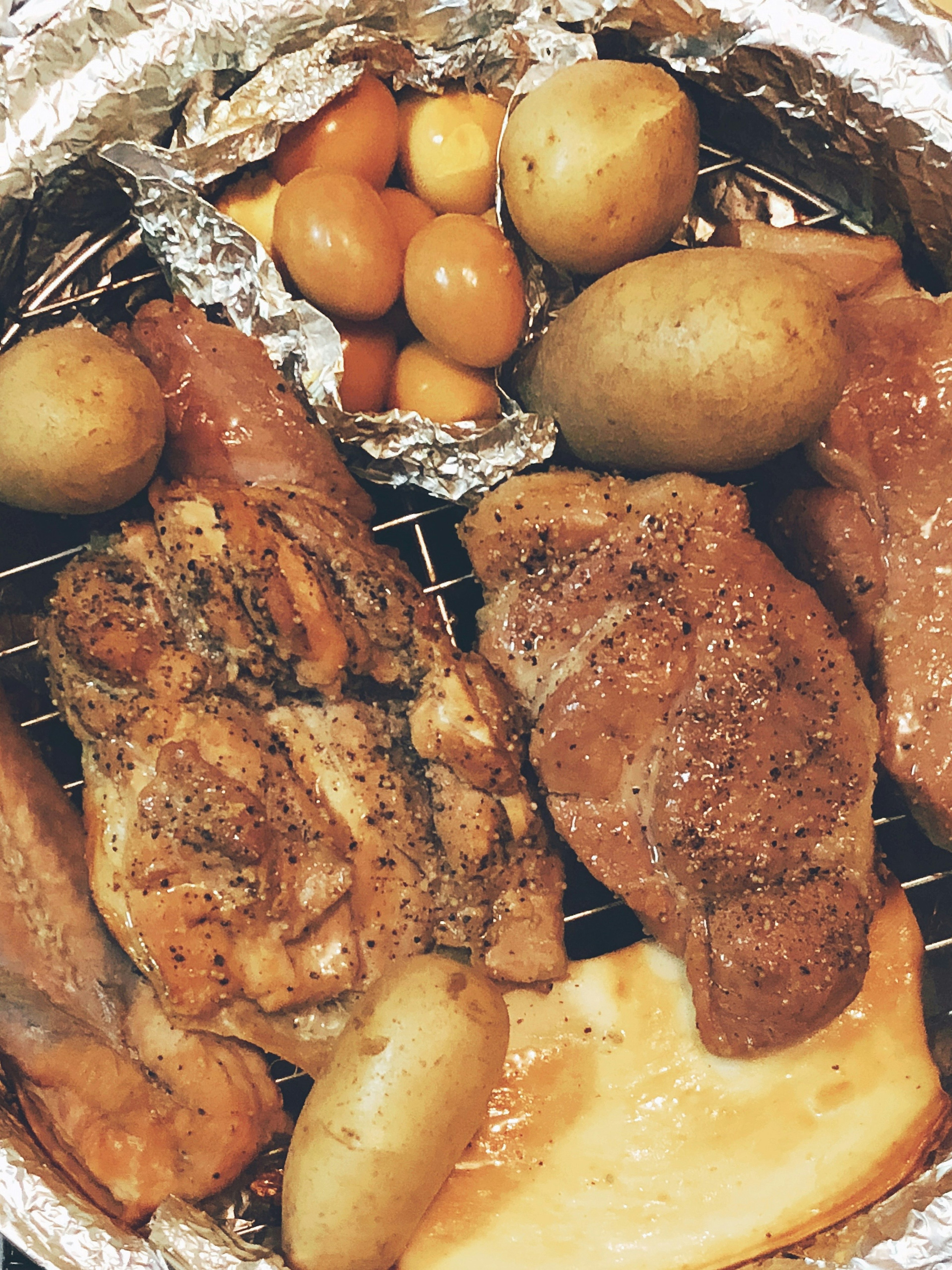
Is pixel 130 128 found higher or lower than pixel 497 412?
higher

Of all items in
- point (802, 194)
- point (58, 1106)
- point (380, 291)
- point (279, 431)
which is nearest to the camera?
point (58, 1106)

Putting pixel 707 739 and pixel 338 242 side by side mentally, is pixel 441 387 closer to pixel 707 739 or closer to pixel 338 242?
pixel 338 242

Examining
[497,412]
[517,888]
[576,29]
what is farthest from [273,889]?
[576,29]

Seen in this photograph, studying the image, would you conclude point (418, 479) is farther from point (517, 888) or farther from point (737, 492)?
point (517, 888)

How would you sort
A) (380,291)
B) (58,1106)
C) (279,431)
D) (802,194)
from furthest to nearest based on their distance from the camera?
(802,194) → (279,431) → (380,291) → (58,1106)

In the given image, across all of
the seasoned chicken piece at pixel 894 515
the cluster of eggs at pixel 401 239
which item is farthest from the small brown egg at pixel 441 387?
the seasoned chicken piece at pixel 894 515

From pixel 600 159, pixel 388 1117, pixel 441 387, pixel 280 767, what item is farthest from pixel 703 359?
pixel 388 1117

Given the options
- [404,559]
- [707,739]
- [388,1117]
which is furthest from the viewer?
[404,559]

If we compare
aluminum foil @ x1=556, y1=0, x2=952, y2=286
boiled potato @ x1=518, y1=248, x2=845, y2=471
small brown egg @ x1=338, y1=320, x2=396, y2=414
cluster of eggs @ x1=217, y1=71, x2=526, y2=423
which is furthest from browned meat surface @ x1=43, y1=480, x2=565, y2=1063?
aluminum foil @ x1=556, y1=0, x2=952, y2=286
